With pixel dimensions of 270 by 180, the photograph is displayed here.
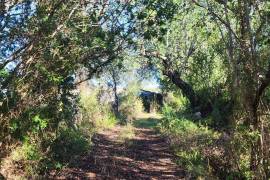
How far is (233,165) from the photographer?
9.04m

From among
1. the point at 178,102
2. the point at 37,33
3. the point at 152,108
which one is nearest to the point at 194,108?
the point at 178,102

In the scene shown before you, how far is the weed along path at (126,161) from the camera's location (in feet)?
31.0

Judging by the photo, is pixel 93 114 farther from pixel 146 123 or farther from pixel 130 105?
pixel 130 105

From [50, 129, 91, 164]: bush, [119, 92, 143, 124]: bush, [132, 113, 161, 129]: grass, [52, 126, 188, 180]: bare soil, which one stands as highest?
[119, 92, 143, 124]: bush

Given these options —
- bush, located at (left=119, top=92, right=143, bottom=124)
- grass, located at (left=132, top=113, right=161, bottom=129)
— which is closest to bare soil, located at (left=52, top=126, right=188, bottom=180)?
grass, located at (left=132, top=113, right=161, bottom=129)

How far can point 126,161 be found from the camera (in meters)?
11.0

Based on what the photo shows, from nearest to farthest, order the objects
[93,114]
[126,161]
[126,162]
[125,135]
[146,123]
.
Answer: [126,162] < [126,161] < [125,135] < [93,114] < [146,123]

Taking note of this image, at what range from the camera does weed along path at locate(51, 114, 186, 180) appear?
31.0ft

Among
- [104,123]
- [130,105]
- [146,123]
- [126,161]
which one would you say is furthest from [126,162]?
[130,105]

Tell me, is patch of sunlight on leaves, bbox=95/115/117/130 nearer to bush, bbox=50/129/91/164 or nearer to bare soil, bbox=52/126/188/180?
bare soil, bbox=52/126/188/180

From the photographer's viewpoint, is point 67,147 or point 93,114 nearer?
point 67,147

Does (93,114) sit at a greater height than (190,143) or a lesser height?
greater

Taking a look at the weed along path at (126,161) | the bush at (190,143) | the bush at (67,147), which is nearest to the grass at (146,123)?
the bush at (190,143)

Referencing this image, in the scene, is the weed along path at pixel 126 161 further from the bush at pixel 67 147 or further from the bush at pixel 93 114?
the bush at pixel 93 114
